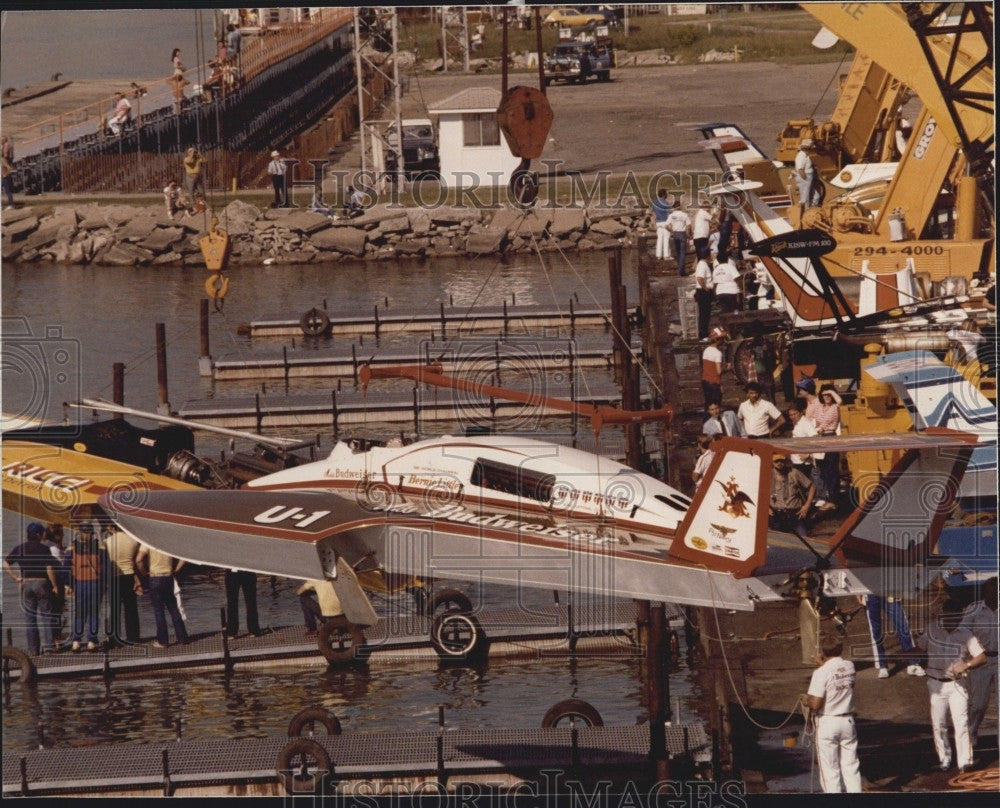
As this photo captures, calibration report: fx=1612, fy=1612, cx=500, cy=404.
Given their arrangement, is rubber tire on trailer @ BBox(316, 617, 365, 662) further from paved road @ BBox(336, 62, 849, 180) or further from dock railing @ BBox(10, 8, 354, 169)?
dock railing @ BBox(10, 8, 354, 169)

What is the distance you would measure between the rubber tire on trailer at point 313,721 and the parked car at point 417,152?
40.9 m

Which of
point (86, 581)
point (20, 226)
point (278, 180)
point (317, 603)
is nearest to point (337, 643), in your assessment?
point (317, 603)

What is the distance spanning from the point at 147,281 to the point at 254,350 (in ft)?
45.6

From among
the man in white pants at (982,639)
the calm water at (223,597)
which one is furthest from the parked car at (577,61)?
the man in white pants at (982,639)

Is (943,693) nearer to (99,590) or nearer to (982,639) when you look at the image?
(982,639)

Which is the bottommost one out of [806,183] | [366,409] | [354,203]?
[366,409]

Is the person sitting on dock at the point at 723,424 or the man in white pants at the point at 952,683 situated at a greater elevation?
the person sitting on dock at the point at 723,424

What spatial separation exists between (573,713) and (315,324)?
25789 mm

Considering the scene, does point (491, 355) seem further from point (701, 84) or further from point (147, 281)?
point (701, 84)

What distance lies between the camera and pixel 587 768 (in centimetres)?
1753

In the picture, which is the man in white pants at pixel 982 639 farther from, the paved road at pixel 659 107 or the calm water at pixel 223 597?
the paved road at pixel 659 107

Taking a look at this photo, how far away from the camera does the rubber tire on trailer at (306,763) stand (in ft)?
57.4

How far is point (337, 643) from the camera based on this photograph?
22062 millimetres

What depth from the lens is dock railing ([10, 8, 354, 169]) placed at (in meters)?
61.9
